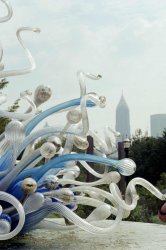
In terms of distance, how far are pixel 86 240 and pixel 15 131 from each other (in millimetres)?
1788

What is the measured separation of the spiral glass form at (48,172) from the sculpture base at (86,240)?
203 millimetres

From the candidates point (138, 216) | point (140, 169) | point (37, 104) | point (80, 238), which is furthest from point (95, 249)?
point (140, 169)

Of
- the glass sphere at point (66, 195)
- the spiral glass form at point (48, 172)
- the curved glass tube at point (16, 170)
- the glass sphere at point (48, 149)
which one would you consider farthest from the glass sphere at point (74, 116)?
the glass sphere at point (66, 195)

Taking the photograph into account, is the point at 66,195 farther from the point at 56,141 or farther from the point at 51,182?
the point at 56,141

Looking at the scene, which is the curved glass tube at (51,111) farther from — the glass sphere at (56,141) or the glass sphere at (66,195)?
the glass sphere at (66,195)

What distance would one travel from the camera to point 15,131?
6402mm

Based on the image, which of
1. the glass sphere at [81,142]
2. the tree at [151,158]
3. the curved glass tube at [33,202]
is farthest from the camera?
Result: the tree at [151,158]

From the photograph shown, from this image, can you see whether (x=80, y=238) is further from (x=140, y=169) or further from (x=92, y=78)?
(x=140, y=169)

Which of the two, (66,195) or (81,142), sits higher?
(81,142)

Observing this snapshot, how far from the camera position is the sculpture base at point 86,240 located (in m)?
6.88

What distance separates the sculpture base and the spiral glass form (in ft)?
0.67

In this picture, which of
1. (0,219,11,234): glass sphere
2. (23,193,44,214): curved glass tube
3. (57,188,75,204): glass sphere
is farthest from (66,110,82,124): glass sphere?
(0,219,11,234): glass sphere

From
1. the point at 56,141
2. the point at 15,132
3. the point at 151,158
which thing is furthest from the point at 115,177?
the point at 151,158

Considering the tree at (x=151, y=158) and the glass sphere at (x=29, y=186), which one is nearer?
the glass sphere at (x=29, y=186)
